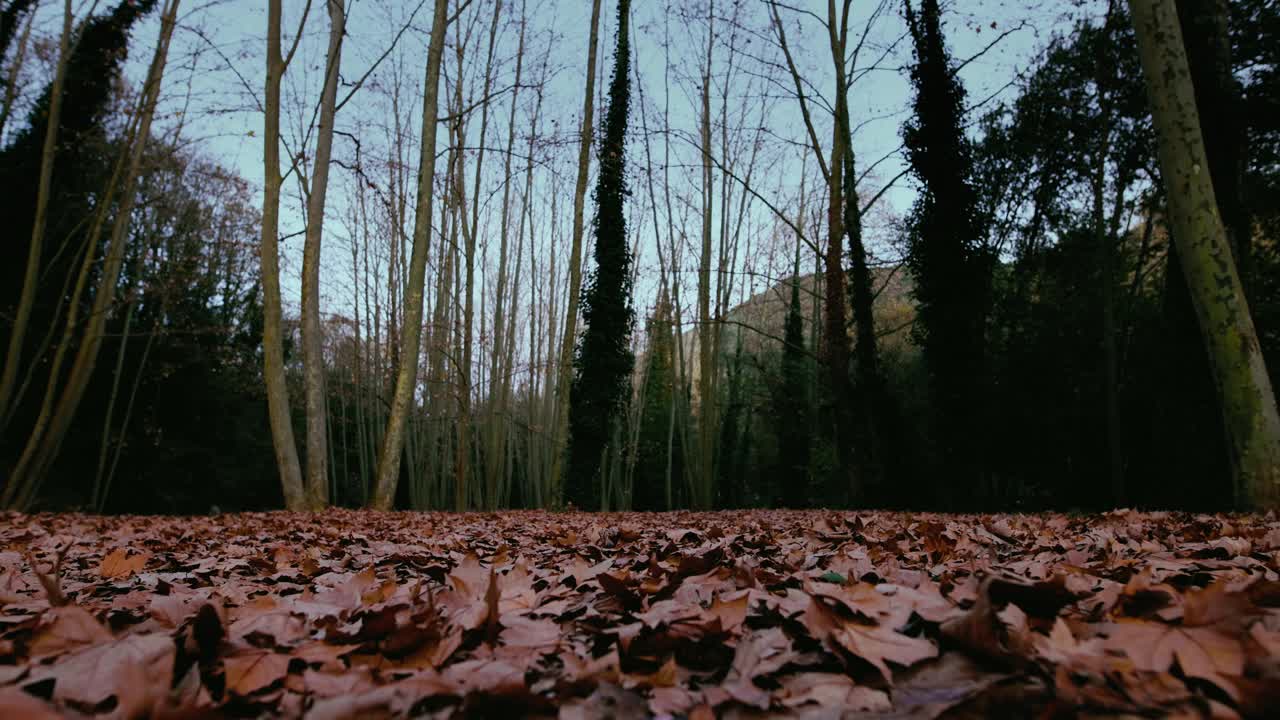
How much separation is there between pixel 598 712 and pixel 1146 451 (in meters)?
14.9

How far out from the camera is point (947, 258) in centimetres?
1288

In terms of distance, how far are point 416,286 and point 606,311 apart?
6.99m

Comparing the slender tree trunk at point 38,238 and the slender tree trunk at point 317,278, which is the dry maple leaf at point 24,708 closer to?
the slender tree trunk at point 317,278

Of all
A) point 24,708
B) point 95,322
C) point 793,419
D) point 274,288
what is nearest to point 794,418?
point 793,419

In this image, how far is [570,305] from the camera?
44.7 ft

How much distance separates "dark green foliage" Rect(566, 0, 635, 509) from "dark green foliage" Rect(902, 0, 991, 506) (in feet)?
21.0

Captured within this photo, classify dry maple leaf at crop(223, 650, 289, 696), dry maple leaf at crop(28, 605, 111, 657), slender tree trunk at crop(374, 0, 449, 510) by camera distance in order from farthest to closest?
slender tree trunk at crop(374, 0, 449, 510)
dry maple leaf at crop(28, 605, 111, 657)
dry maple leaf at crop(223, 650, 289, 696)

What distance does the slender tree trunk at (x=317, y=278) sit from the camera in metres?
8.91

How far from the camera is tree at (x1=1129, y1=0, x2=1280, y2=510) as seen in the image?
5.16 meters

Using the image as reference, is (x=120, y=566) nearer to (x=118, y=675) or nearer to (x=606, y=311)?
(x=118, y=675)

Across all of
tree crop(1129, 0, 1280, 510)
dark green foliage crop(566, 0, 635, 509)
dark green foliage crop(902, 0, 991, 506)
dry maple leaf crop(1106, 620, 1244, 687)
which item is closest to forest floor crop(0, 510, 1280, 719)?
dry maple leaf crop(1106, 620, 1244, 687)

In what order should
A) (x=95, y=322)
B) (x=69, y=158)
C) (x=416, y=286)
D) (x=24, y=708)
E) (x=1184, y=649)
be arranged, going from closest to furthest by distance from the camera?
(x=24, y=708)
(x=1184, y=649)
(x=416, y=286)
(x=95, y=322)
(x=69, y=158)

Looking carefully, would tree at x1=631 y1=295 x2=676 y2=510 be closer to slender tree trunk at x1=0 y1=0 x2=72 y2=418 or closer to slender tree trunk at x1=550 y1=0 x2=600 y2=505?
slender tree trunk at x1=550 y1=0 x2=600 y2=505

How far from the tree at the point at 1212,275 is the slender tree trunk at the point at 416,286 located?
26.6 ft
